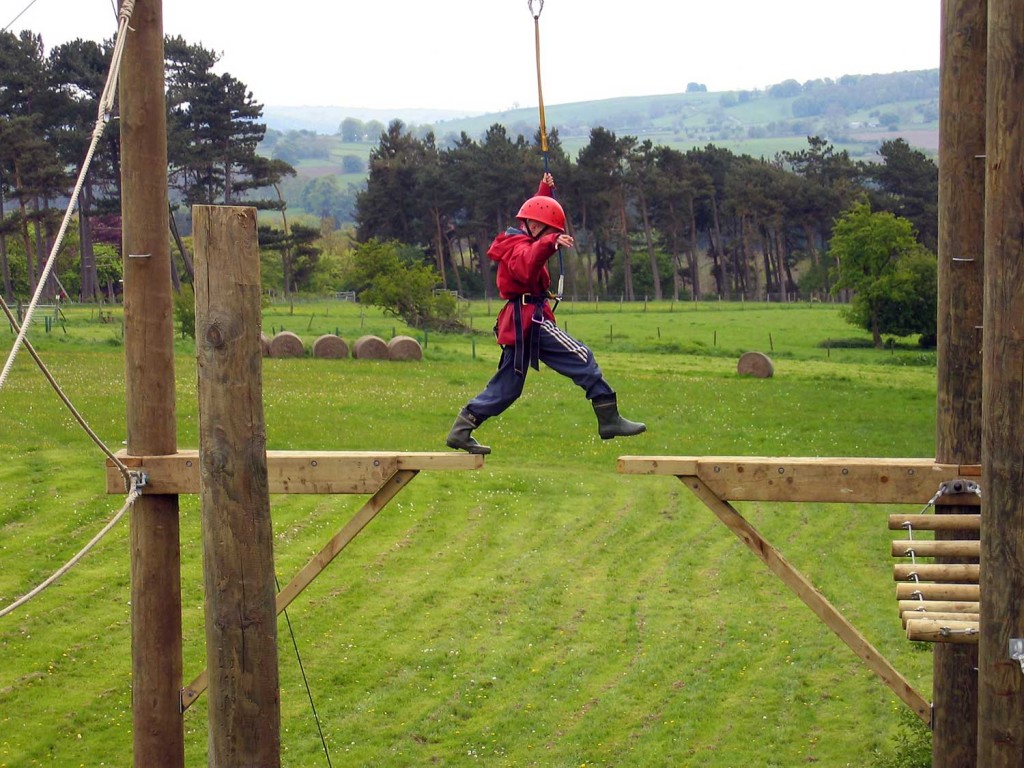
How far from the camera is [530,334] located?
7895 millimetres

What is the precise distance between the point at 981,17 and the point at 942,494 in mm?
2665

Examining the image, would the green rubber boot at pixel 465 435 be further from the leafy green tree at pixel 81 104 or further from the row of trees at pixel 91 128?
the leafy green tree at pixel 81 104

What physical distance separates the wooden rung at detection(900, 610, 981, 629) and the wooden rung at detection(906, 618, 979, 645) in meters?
0.06

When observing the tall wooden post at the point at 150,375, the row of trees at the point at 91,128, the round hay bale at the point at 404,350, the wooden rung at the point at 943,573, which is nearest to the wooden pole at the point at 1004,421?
the wooden rung at the point at 943,573

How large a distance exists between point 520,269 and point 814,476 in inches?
82.4

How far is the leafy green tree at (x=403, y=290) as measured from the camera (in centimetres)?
4816

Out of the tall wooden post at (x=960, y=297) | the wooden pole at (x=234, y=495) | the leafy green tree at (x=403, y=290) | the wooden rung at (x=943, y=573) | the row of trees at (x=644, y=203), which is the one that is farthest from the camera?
the row of trees at (x=644, y=203)

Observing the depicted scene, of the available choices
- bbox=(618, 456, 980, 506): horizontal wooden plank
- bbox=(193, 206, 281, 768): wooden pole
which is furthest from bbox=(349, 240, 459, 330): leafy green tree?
bbox=(193, 206, 281, 768): wooden pole

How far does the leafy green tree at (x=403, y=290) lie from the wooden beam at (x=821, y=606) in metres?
40.5

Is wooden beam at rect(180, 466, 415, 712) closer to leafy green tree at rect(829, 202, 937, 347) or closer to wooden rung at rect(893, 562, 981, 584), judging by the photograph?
wooden rung at rect(893, 562, 981, 584)

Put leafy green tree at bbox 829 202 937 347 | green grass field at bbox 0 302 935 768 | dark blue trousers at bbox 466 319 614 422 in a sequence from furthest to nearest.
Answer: leafy green tree at bbox 829 202 937 347 < green grass field at bbox 0 302 935 768 < dark blue trousers at bbox 466 319 614 422

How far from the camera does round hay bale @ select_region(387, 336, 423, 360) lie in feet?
125

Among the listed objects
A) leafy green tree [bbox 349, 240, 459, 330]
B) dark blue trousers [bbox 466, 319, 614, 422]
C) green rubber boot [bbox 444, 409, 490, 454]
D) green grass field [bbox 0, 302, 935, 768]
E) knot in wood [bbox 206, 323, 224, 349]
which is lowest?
green grass field [bbox 0, 302, 935, 768]

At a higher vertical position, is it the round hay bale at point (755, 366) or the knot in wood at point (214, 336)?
the knot in wood at point (214, 336)
